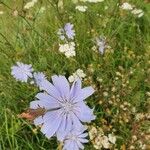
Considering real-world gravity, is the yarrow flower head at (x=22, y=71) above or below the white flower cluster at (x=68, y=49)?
below

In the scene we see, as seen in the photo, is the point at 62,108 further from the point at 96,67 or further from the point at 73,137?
the point at 96,67

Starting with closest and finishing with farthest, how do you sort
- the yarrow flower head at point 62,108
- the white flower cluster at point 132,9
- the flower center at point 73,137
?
the yarrow flower head at point 62,108 < the flower center at point 73,137 < the white flower cluster at point 132,9

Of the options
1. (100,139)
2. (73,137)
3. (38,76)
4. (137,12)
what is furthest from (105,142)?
(137,12)

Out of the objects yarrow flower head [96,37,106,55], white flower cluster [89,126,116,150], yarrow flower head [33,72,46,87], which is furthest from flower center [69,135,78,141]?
yarrow flower head [96,37,106,55]

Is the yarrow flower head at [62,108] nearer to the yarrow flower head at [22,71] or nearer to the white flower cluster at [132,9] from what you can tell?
the yarrow flower head at [22,71]

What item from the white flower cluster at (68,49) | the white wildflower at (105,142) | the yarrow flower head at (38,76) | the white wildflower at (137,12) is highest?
the white wildflower at (137,12)

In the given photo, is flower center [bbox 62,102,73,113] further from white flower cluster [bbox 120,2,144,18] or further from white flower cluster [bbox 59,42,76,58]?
white flower cluster [bbox 120,2,144,18]

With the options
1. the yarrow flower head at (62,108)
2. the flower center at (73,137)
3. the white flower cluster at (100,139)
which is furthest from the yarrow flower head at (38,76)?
the yarrow flower head at (62,108)
